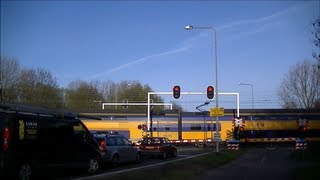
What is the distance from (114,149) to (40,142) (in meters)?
6.55

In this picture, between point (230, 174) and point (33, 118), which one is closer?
point (33, 118)

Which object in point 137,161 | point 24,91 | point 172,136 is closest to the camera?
point 137,161

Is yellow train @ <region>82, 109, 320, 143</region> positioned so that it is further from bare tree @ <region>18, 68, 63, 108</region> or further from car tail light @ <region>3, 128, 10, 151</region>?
car tail light @ <region>3, 128, 10, 151</region>

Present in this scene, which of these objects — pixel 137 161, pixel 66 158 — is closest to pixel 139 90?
pixel 137 161

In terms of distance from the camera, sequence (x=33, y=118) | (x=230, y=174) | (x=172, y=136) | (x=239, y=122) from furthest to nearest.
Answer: (x=172, y=136), (x=239, y=122), (x=230, y=174), (x=33, y=118)

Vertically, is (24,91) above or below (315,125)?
above

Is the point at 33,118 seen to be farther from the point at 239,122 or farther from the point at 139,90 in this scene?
the point at 139,90

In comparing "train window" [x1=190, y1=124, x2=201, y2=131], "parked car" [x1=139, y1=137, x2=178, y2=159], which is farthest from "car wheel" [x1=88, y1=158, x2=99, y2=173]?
"train window" [x1=190, y1=124, x2=201, y2=131]

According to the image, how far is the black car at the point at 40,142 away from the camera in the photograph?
1450 centimetres

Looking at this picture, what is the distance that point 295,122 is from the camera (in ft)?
172

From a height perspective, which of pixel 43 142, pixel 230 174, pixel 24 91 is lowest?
pixel 230 174

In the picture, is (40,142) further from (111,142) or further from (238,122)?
(238,122)

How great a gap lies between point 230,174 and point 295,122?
113 feet

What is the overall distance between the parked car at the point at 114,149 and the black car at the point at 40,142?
1632 mm
